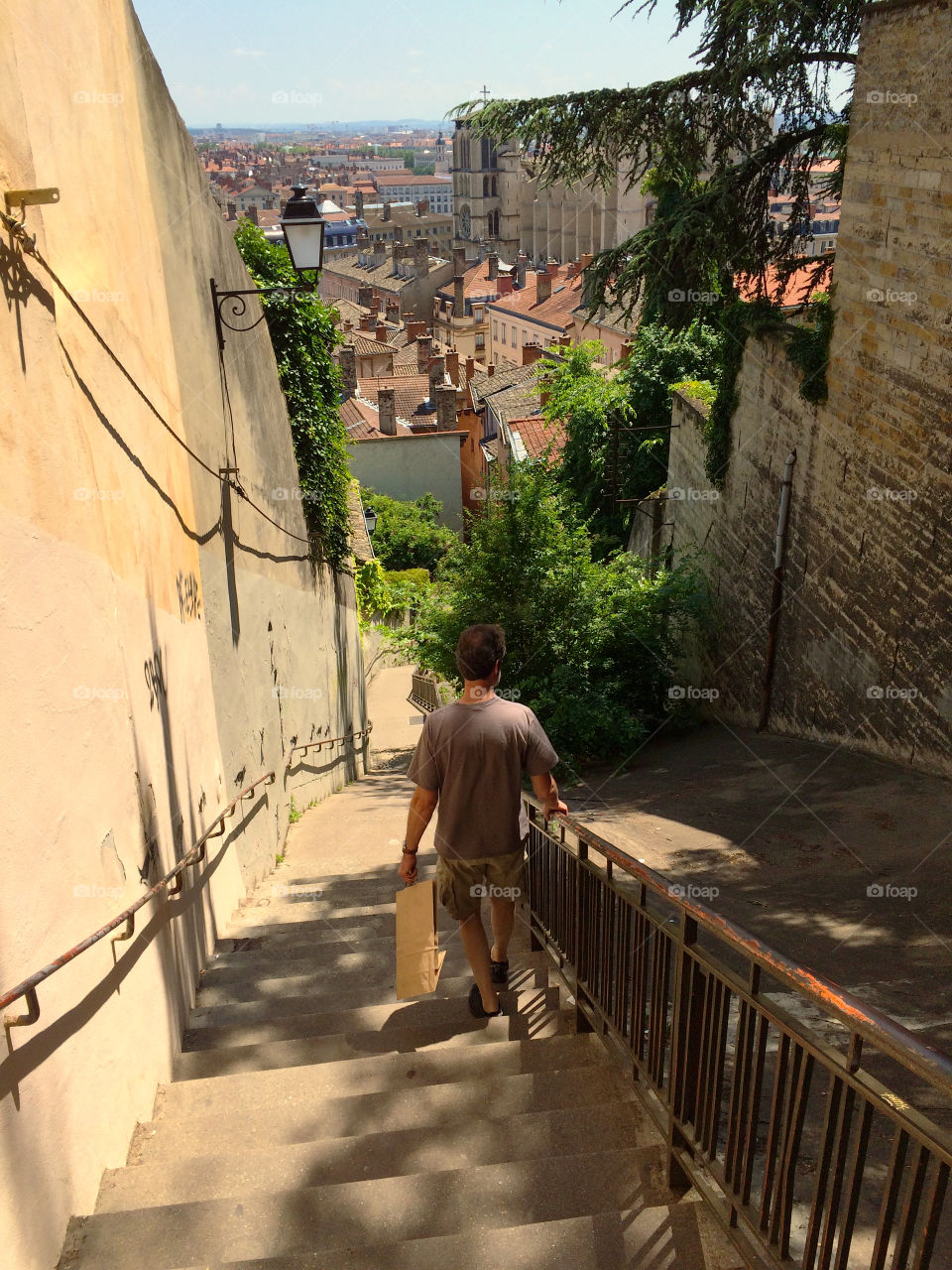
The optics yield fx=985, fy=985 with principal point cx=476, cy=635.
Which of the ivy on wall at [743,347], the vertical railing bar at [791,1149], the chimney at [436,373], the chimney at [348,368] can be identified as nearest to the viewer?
the vertical railing bar at [791,1149]

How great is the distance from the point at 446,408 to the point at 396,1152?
35356 millimetres

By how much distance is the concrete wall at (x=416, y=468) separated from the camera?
119 feet

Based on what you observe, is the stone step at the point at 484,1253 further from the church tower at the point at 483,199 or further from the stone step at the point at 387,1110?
the church tower at the point at 483,199

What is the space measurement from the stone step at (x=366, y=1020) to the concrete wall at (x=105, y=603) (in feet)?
0.65

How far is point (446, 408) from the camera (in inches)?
1454

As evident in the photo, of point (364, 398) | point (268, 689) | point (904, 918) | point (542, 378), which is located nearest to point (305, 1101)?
point (904, 918)

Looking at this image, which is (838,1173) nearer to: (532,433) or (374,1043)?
(374,1043)

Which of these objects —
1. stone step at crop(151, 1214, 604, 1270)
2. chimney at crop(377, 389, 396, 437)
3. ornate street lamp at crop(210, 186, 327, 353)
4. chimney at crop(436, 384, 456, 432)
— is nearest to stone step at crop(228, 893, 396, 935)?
stone step at crop(151, 1214, 604, 1270)

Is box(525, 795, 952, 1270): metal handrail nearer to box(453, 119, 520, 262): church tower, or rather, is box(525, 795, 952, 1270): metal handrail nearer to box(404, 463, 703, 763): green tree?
box(404, 463, 703, 763): green tree

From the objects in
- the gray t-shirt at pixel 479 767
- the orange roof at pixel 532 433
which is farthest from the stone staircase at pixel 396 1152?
the orange roof at pixel 532 433

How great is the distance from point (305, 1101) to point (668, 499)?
41.3 feet

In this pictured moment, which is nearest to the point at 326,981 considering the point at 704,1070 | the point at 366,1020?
the point at 366,1020

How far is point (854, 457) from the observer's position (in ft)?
26.5

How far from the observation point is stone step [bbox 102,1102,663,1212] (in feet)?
9.73
